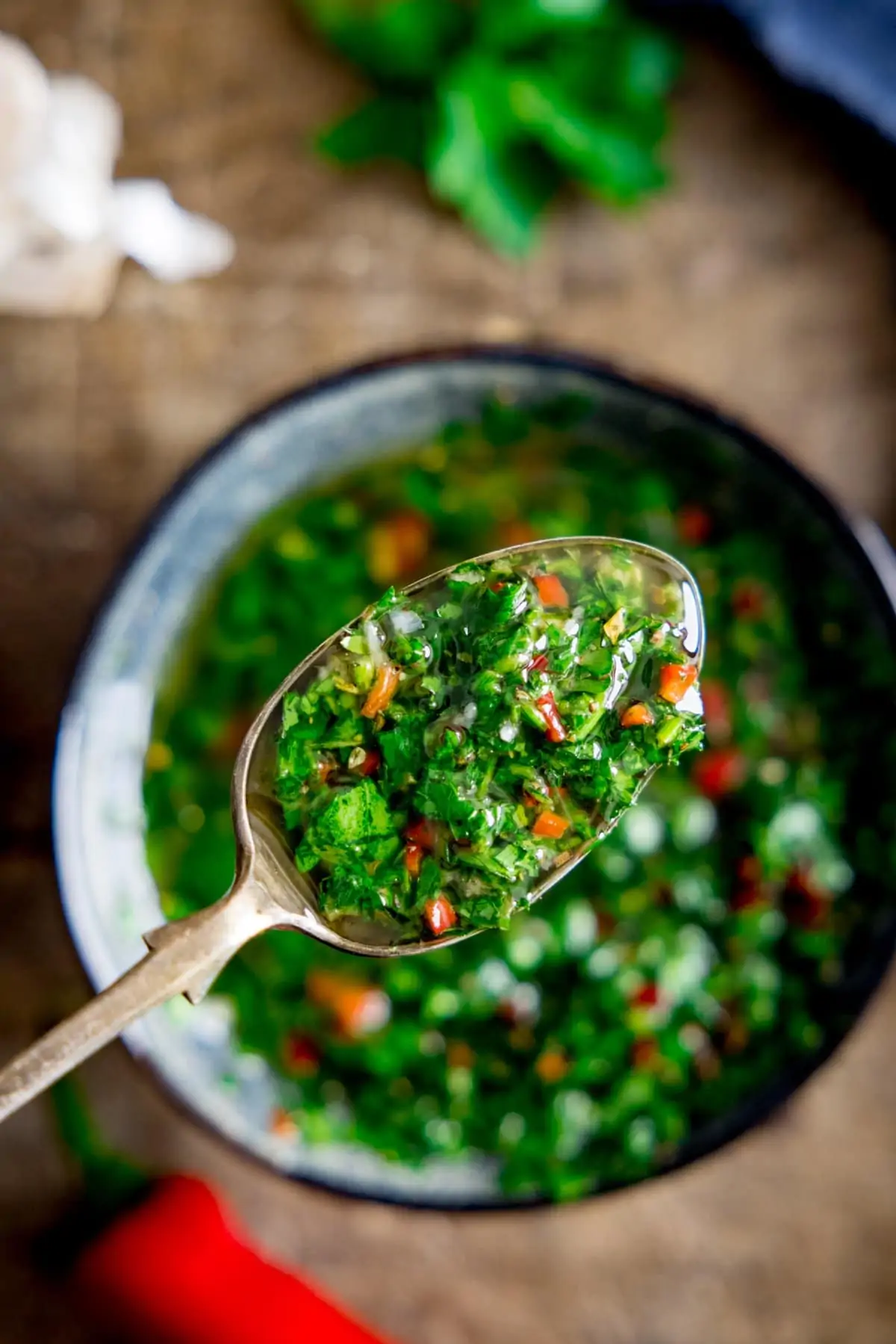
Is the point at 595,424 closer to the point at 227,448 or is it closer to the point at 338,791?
the point at 227,448

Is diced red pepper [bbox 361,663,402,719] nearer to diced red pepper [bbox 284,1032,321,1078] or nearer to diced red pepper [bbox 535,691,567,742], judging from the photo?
diced red pepper [bbox 535,691,567,742]

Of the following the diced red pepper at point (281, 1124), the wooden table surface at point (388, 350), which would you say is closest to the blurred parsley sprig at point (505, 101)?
the wooden table surface at point (388, 350)

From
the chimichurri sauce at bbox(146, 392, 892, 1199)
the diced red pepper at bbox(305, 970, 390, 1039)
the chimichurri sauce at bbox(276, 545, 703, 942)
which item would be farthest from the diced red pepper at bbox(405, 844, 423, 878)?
the diced red pepper at bbox(305, 970, 390, 1039)

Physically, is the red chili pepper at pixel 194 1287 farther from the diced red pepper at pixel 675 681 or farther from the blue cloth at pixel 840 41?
the blue cloth at pixel 840 41

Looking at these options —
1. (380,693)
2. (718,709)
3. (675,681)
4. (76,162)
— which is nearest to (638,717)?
(675,681)

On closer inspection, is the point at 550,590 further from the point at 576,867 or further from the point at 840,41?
the point at 840,41

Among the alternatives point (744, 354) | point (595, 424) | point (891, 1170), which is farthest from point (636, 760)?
point (891, 1170)
